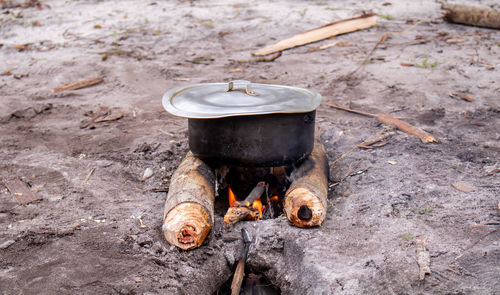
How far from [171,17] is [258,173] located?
17.9ft

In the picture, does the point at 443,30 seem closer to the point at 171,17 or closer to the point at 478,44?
the point at 478,44

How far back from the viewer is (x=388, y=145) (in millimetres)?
3984

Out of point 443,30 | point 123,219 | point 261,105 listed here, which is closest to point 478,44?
point 443,30

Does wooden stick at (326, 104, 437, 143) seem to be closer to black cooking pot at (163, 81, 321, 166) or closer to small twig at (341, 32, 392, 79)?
small twig at (341, 32, 392, 79)

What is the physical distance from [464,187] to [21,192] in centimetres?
341

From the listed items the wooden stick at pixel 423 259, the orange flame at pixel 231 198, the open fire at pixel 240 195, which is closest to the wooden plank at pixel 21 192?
the open fire at pixel 240 195

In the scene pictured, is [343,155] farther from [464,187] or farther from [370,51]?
[370,51]

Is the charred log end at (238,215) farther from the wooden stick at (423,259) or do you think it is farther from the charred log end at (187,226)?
the wooden stick at (423,259)

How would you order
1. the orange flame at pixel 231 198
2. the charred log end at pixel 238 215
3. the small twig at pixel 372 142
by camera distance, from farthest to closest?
the small twig at pixel 372 142, the orange flame at pixel 231 198, the charred log end at pixel 238 215

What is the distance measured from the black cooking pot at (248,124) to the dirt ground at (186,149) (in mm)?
484

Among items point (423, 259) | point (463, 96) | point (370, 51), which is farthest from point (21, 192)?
point (370, 51)

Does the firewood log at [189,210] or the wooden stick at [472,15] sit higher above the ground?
the wooden stick at [472,15]

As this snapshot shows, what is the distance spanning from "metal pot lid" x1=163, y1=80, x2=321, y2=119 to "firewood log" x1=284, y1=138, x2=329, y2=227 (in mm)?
532

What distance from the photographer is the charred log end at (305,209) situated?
9.44 ft
